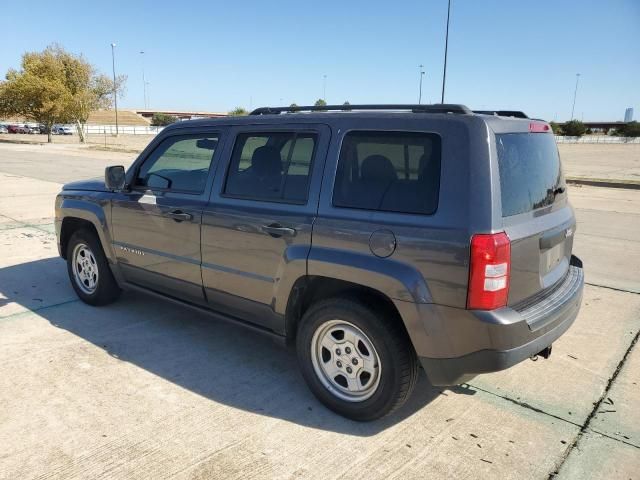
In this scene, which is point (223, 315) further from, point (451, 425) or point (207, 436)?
point (451, 425)

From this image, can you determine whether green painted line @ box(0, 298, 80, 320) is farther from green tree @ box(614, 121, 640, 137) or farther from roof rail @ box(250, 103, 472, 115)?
green tree @ box(614, 121, 640, 137)

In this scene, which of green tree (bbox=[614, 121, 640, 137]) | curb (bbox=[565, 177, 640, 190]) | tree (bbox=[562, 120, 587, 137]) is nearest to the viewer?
curb (bbox=[565, 177, 640, 190])

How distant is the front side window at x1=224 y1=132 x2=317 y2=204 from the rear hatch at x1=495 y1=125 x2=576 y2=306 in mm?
1174

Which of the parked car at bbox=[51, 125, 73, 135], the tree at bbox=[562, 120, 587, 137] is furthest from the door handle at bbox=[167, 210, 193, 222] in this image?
the tree at bbox=[562, 120, 587, 137]

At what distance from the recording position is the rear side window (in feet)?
8.89

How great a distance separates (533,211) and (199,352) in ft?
8.53

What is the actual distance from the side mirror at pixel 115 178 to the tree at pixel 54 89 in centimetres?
4092

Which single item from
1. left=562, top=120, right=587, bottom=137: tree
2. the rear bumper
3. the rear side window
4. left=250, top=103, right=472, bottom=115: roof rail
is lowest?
the rear bumper

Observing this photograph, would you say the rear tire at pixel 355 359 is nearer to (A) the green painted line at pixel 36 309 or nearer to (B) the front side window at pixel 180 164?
(B) the front side window at pixel 180 164

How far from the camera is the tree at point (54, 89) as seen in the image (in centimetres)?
3912

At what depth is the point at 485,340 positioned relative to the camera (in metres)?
2.56

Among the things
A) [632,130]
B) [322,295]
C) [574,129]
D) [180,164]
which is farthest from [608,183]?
[632,130]

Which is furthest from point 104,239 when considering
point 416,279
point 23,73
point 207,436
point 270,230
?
point 23,73

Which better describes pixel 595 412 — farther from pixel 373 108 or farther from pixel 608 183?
pixel 608 183
